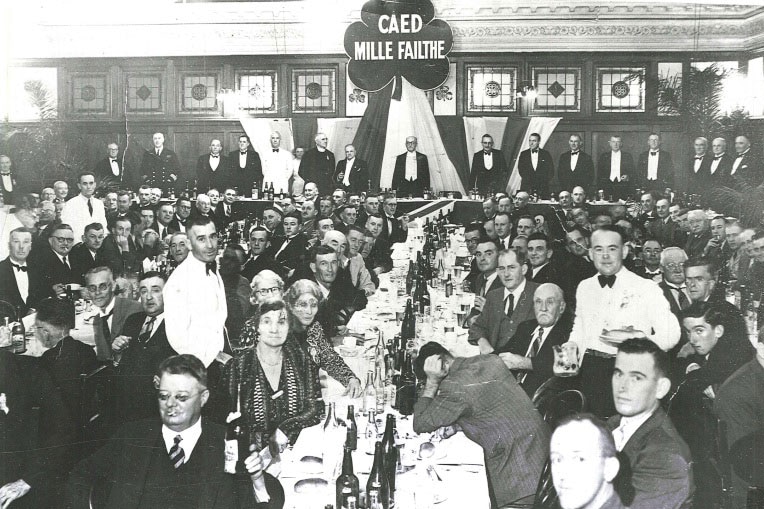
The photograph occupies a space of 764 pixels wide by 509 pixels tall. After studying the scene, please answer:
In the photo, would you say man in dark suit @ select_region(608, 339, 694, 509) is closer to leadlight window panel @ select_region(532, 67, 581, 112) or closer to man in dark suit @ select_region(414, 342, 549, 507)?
man in dark suit @ select_region(414, 342, 549, 507)

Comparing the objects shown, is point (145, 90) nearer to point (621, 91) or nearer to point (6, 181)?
point (6, 181)

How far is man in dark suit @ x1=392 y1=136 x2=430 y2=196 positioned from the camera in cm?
Answer: 390

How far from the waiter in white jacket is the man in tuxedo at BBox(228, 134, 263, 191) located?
28cm

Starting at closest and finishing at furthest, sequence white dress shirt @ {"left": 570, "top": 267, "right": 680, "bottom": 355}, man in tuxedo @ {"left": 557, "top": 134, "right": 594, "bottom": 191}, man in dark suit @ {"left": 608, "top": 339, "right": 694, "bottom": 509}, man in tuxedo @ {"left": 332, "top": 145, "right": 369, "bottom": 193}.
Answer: man in dark suit @ {"left": 608, "top": 339, "right": 694, "bottom": 509}, white dress shirt @ {"left": 570, "top": 267, "right": 680, "bottom": 355}, man in tuxedo @ {"left": 557, "top": 134, "right": 594, "bottom": 191}, man in tuxedo @ {"left": 332, "top": 145, "right": 369, "bottom": 193}

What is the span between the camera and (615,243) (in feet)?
12.5

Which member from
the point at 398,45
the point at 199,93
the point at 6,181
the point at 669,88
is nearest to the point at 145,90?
the point at 199,93

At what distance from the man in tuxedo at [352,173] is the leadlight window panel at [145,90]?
107 centimetres

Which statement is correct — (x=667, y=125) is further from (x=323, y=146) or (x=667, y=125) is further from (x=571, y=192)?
(x=323, y=146)

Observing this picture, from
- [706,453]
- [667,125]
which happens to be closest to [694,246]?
[667,125]

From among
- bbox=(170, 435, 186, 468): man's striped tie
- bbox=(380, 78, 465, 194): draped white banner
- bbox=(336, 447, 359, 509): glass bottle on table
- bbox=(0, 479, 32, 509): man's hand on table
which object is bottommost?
bbox=(0, 479, 32, 509): man's hand on table

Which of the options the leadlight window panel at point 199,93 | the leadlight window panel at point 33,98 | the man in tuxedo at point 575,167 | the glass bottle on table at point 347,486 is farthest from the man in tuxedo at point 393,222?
the leadlight window panel at point 33,98

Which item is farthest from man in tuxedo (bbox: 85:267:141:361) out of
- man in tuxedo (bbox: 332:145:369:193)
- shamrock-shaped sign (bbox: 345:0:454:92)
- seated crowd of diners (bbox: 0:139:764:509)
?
shamrock-shaped sign (bbox: 345:0:454:92)

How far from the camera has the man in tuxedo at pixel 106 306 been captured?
3.97m

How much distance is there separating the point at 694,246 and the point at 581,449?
1244 mm
